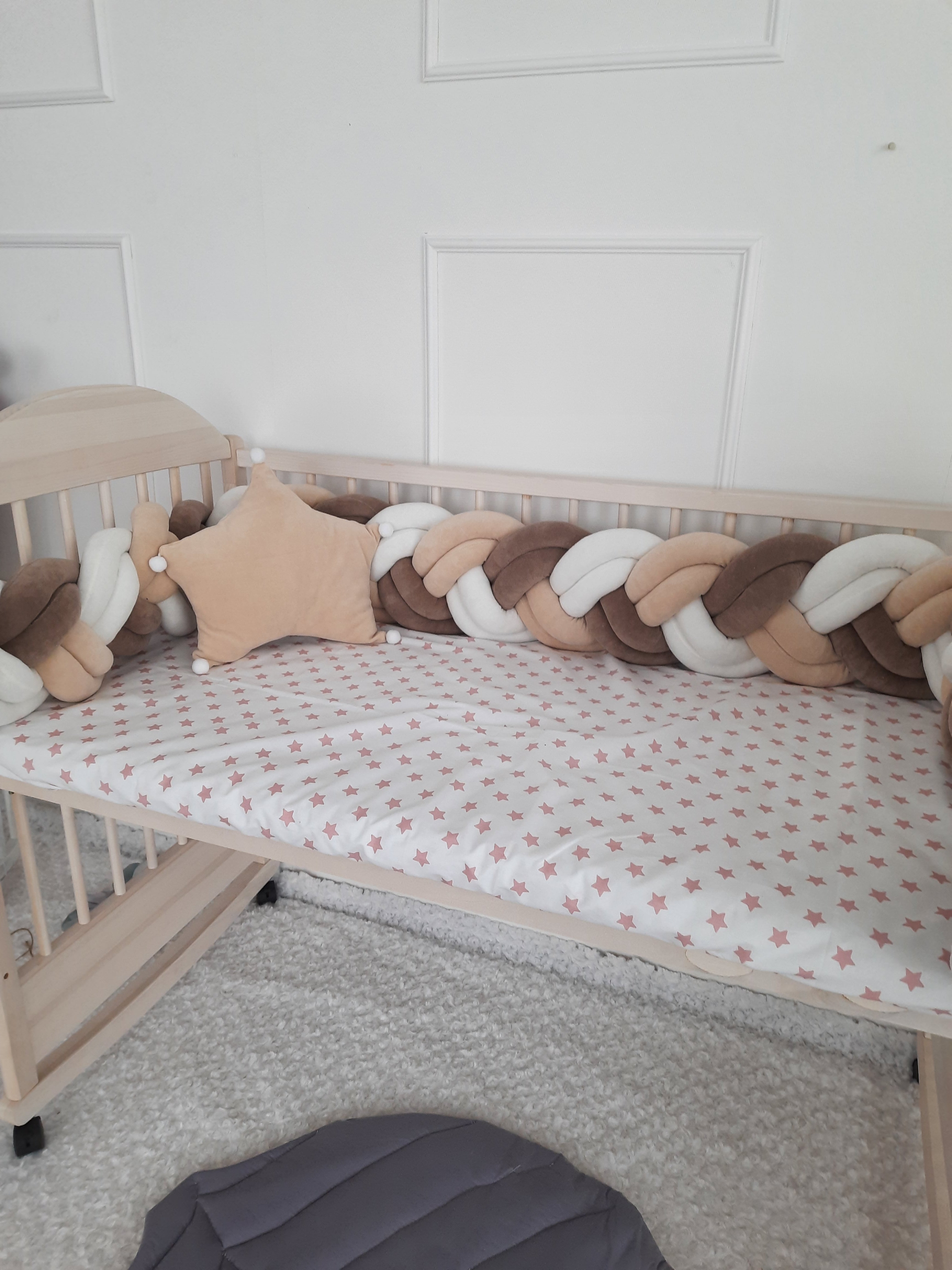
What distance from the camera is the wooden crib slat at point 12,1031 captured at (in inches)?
42.3

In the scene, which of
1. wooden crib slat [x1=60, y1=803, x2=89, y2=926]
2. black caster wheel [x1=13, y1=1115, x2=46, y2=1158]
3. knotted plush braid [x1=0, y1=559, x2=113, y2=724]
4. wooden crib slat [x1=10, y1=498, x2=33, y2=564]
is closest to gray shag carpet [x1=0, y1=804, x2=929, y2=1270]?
black caster wheel [x1=13, y1=1115, x2=46, y2=1158]

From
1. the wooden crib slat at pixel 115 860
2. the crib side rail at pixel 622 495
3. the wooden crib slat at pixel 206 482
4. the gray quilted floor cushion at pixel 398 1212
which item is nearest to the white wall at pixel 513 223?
the crib side rail at pixel 622 495

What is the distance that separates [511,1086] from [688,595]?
766mm

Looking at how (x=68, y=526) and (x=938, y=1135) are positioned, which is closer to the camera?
(x=938, y=1135)

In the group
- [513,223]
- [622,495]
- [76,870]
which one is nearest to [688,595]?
[622,495]

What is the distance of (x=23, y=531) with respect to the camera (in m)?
1.13

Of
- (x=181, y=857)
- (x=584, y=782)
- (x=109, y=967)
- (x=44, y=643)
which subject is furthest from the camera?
(x=181, y=857)

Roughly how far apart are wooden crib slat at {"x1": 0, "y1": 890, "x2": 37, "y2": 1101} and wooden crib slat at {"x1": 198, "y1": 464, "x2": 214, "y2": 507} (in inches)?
27.6

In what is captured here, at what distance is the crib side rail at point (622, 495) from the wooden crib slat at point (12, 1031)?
824 mm

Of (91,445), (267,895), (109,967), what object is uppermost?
(91,445)

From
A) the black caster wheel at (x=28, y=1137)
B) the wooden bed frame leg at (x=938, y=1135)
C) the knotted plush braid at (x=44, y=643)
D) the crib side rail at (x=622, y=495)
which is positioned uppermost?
the crib side rail at (x=622, y=495)

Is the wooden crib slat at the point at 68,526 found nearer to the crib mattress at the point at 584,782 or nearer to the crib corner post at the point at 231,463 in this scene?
the crib mattress at the point at 584,782

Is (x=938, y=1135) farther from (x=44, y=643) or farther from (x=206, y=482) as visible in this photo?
(x=206, y=482)

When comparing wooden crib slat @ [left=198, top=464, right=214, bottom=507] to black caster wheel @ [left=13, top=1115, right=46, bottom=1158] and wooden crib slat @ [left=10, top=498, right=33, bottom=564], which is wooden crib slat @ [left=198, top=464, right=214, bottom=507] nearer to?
wooden crib slat @ [left=10, top=498, right=33, bottom=564]
